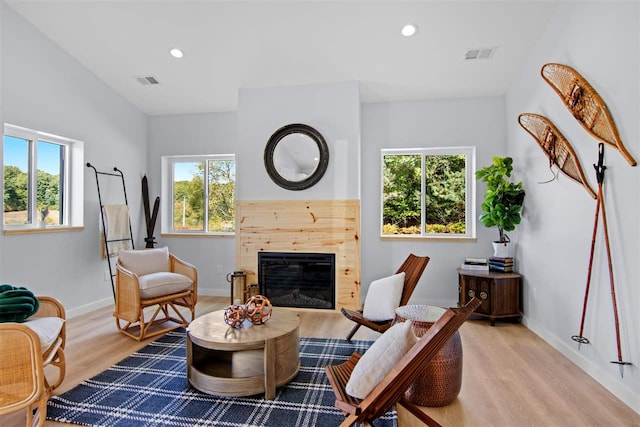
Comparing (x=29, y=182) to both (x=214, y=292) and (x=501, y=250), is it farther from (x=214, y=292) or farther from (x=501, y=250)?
(x=501, y=250)

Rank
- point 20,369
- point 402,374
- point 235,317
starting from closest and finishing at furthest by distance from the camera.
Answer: point 402,374 < point 20,369 < point 235,317

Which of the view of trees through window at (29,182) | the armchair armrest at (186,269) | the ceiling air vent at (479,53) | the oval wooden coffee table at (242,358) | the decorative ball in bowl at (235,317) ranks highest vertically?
the ceiling air vent at (479,53)

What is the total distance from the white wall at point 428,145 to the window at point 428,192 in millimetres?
120

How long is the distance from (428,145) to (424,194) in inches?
24.3

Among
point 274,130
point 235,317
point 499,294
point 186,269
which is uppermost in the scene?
point 274,130

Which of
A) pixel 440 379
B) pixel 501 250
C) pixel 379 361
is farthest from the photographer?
pixel 501 250

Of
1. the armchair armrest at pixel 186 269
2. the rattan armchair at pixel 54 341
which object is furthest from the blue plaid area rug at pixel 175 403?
the armchair armrest at pixel 186 269

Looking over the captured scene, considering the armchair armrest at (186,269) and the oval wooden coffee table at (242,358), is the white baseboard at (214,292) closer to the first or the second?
the armchair armrest at (186,269)

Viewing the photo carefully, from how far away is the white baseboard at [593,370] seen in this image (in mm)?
2184

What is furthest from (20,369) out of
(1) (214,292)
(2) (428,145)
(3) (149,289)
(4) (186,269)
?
(2) (428,145)

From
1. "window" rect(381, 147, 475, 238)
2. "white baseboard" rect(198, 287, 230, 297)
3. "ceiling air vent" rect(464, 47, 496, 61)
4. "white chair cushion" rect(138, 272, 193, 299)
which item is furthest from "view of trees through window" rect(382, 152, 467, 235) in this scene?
"white chair cushion" rect(138, 272, 193, 299)

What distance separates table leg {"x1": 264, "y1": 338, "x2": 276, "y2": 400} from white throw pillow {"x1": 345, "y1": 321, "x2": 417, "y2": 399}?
70 cm

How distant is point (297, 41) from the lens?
11.9ft

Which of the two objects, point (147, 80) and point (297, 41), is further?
point (147, 80)
